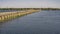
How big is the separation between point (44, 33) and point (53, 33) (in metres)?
0.90

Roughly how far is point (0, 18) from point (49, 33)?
496 inches

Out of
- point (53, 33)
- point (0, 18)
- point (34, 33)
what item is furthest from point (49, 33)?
point (0, 18)

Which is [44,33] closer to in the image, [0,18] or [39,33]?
[39,33]

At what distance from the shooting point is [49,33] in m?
13.0

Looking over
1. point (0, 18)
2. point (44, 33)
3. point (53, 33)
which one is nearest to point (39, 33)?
point (44, 33)

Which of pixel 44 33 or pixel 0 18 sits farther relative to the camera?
pixel 0 18

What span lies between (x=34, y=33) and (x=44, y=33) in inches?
38.2

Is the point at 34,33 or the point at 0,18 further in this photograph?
the point at 0,18

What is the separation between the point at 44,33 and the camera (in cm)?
1280

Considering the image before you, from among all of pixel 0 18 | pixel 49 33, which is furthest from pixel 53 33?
pixel 0 18

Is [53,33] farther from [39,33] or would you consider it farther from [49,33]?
[39,33]

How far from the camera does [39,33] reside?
12812mm

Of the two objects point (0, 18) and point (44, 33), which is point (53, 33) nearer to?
point (44, 33)

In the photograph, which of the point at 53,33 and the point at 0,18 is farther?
the point at 0,18
